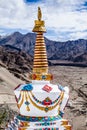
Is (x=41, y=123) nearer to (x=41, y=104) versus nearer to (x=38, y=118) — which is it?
(x=38, y=118)

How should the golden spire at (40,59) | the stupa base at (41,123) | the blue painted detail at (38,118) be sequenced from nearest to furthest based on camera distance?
the stupa base at (41,123), the blue painted detail at (38,118), the golden spire at (40,59)

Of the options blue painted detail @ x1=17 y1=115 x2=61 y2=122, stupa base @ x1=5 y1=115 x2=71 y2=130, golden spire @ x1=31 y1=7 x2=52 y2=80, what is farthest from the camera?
golden spire @ x1=31 y1=7 x2=52 y2=80

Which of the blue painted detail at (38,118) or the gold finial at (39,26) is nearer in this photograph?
the blue painted detail at (38,118)

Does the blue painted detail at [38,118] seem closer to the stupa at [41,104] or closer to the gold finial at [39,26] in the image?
the stupa at [41,104]

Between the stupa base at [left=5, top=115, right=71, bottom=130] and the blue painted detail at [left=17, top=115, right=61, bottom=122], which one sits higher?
the blue painted detail at [left=17, top=115, right=61, bottom=122]

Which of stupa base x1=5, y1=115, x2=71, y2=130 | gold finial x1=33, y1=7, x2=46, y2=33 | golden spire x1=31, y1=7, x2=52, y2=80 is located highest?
gold finial x1=33, y1=7, x2=46, y2=33

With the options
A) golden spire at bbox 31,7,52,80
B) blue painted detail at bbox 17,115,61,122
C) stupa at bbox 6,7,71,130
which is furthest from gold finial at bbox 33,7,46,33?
blue painted detail at bbox 17,115,61,122

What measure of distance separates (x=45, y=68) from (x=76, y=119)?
93.9 ft

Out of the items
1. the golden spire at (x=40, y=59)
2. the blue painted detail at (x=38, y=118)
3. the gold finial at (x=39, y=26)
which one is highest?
the gold finial at (x=39, y=26)

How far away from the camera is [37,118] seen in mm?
13625

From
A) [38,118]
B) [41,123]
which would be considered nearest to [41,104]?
[38,118]

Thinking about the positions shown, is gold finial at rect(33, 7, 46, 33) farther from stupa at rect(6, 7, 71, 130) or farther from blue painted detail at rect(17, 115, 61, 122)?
blue painted detail at rect(17, 115, 61, 122)

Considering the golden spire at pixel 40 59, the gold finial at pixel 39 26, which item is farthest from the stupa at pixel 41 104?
the gold finial at pixel 39 26

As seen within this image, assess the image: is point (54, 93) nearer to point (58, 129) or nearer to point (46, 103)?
point (46, 103)
